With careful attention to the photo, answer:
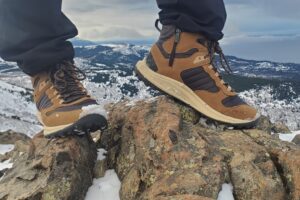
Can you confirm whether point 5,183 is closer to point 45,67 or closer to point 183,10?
point 45,67

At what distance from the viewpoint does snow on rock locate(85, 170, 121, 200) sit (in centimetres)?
573

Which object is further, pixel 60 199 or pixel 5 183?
pixel 5 183

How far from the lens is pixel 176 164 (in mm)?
5461

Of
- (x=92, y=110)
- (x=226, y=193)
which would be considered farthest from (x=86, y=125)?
(x=226, y=193)

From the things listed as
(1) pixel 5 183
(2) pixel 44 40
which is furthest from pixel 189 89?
(1) pixel 5 183

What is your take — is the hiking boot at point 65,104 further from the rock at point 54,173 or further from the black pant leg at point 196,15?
the black pant leg at point 196,15

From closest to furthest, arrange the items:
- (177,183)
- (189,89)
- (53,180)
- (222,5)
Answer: (177,183) → (53,180) → (222,5) → (189,89)

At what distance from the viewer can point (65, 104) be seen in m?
6.02

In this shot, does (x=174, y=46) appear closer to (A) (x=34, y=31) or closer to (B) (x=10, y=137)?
(A) (x=34, y=31)

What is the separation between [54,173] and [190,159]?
172cm

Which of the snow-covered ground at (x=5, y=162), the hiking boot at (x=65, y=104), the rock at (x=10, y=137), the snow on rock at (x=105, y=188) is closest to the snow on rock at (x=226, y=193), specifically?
the snow on rock at (x=105, y=188)

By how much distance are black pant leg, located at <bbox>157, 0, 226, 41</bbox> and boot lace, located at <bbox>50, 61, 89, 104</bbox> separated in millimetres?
1471

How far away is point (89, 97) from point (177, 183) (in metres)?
1.78

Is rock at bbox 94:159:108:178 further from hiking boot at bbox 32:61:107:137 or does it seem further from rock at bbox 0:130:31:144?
rock at bbox 0:130:31:144
